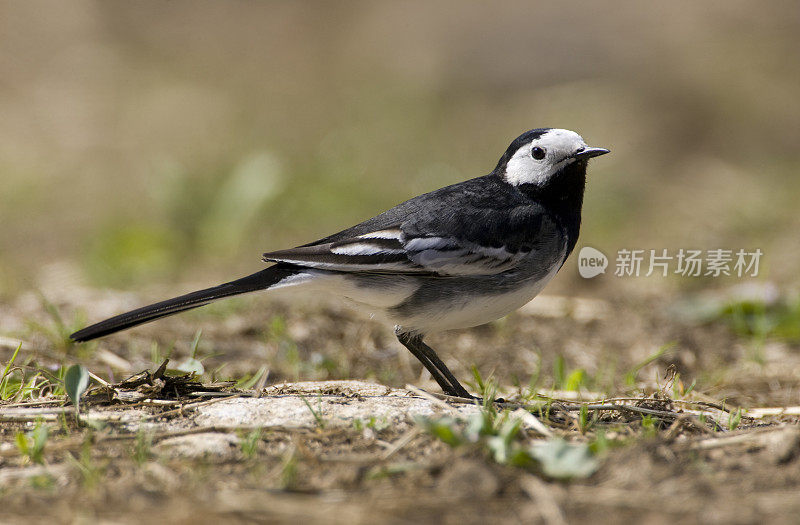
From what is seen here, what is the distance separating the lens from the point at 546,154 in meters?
4.76

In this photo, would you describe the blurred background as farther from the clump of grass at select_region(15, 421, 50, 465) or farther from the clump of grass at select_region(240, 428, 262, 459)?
the clump of grass at select_region(240, 428, 262, 459)

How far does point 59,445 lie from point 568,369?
346 centimetres

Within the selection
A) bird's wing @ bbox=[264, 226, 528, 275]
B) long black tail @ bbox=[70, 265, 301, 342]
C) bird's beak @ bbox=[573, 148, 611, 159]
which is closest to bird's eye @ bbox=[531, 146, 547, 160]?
bird's beak @ bbox=[573, 148, 611, 159]

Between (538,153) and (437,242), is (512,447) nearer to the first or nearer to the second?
(437,242)

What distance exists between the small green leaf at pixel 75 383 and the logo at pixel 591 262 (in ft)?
16.4

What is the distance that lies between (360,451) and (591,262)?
5034mm

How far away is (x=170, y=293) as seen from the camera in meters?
6.86

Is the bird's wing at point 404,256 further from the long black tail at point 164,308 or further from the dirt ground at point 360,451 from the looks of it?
the dirt ground at point 360,451

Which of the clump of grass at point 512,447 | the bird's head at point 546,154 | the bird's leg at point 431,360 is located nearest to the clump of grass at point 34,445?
the clump of grass at point 512,447

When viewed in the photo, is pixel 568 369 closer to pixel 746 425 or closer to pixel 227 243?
pixel 746 425

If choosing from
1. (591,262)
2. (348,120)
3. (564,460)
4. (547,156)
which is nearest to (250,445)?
(564,460)

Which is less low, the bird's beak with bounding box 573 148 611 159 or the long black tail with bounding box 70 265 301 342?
the bird's beak with bounding box 573 148 611 159

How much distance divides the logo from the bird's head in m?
2.92

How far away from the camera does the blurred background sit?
8.70 m
